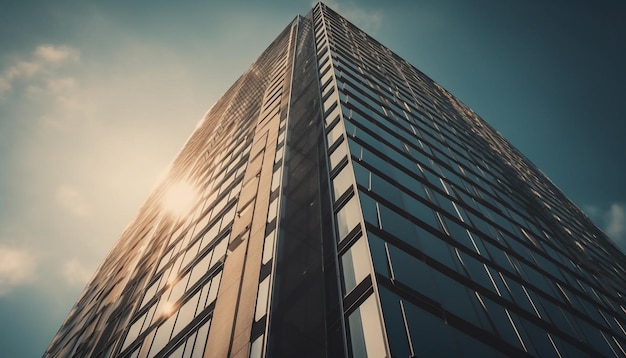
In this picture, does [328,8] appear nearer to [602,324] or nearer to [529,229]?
[529,229]

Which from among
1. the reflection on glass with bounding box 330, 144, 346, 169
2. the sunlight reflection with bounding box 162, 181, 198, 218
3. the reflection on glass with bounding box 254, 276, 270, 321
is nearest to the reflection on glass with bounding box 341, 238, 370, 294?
the reflection on glass with bounding box 254, 276, 270, 321

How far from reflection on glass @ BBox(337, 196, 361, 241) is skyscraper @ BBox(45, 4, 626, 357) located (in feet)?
0.23

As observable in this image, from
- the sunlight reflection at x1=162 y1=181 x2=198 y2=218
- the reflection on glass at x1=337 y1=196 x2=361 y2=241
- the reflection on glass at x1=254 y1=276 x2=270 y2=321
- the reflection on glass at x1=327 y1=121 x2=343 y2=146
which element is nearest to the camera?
the reflection on glass at x1=254 y1=276 x2=270 y2=321

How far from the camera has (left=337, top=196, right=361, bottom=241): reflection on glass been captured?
44.0ft

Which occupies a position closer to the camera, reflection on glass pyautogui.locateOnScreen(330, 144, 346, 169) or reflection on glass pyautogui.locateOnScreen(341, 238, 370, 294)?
reflection on glass pyautogui.locateOnScreen(341, 238, 370, 294)

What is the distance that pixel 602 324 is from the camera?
1830 cm

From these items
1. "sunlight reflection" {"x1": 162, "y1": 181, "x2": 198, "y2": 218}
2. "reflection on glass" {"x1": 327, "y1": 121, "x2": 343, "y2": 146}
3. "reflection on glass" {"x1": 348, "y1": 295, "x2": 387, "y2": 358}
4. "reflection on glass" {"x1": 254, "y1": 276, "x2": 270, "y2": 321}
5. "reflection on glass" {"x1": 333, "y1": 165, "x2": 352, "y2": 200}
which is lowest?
"reflection on glass" {"x1": 348, "y1": 295, "x2": 387, "y2": 358}

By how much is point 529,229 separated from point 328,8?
47663mm

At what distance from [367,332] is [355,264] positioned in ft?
8.39

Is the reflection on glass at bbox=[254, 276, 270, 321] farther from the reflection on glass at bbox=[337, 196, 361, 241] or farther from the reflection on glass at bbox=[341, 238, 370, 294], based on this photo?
the reflection on glass at bbox=[337, 196, 361, 241]

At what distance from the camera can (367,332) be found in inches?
385

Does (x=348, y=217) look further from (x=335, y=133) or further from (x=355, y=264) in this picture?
(x=335, y=133)

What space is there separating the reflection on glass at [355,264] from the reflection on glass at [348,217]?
0.94 metres

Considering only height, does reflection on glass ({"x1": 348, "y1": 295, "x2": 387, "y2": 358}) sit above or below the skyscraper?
below
